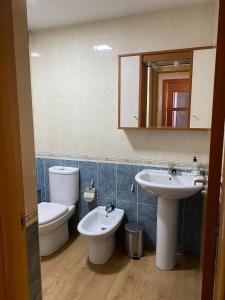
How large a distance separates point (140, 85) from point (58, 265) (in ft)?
6.22

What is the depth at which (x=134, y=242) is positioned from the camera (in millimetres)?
2332

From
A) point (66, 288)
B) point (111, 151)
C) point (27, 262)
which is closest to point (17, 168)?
point (27, 262)

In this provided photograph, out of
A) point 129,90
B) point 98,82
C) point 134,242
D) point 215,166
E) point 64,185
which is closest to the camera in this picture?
point 215,166

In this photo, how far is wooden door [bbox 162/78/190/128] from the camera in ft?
6.93

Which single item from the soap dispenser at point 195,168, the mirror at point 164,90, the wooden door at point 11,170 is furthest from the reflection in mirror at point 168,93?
the wooden door at point 11,170

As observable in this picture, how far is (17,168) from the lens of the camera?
95 cm

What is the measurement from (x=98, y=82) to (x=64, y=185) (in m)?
1.19

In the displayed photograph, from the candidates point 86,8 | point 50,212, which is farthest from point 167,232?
point 86,8

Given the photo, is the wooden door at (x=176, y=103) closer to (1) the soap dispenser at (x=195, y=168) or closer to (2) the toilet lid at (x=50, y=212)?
(1) the soap dispenser at (x=195, y=168)

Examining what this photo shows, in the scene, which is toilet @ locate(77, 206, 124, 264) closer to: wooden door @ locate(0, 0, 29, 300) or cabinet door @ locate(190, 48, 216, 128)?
wooden door @ locate(0, 0, 29, 300)

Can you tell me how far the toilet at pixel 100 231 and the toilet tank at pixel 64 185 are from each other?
329mm

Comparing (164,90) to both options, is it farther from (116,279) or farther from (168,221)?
(116,279)

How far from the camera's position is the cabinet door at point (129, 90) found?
85.9 inches

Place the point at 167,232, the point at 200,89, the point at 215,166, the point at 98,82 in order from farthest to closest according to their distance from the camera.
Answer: the point at 98,82 → the point at 167,232 → the point at 200,89 → the point at 215,166
